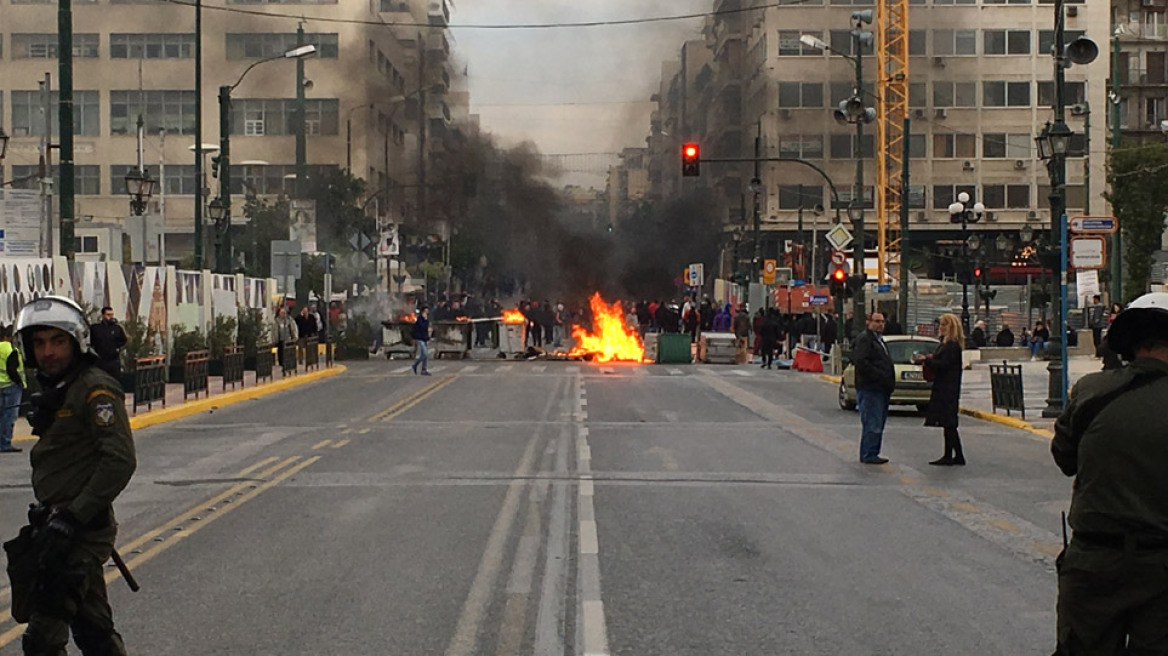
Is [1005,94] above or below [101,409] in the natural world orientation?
above

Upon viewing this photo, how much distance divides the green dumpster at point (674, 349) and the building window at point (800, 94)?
3568cm

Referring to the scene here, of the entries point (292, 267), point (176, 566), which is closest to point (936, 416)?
point (176, 566)

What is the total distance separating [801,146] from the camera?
76.9 metres

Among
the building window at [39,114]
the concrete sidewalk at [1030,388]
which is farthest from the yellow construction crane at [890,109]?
the building window at [39,114]

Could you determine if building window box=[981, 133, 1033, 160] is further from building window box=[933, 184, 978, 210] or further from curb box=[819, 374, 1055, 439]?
curb box=[819, 374, 1055, 439]

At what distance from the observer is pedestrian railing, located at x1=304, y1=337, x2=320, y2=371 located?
35500mm

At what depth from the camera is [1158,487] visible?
433cm

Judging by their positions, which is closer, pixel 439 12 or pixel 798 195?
pixel 798 195

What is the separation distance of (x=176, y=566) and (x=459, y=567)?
1.84 meters

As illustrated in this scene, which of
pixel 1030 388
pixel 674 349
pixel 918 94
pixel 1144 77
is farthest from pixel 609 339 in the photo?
pixel 1144 77

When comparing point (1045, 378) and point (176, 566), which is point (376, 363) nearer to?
point (1045, 378)

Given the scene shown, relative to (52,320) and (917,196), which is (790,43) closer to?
(917,196)

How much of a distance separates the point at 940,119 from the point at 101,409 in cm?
7752

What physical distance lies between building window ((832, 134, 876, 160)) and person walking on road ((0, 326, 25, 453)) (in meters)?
64.5
